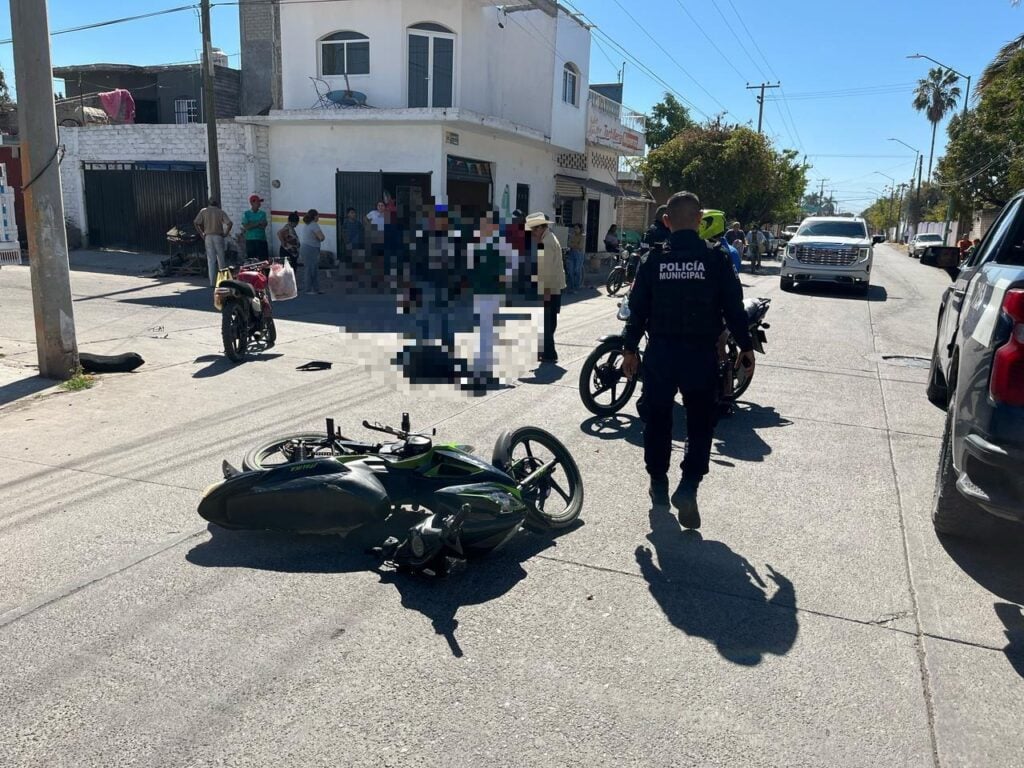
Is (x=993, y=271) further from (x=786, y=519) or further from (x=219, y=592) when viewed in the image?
(x=219, y=592)

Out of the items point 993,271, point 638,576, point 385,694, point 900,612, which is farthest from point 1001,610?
point 385,694

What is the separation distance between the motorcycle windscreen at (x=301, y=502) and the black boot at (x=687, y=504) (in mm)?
1659

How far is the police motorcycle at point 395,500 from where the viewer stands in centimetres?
389

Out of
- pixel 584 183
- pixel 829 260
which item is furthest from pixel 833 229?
pixel 584 183

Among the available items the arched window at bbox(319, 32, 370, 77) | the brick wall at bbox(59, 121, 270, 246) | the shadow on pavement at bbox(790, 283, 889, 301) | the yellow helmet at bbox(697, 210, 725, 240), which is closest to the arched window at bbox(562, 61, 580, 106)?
the arched window at bbox(319, 32, 370, 77)

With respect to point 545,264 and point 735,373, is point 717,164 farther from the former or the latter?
point 545,264

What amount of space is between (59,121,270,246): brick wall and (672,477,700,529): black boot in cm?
1786

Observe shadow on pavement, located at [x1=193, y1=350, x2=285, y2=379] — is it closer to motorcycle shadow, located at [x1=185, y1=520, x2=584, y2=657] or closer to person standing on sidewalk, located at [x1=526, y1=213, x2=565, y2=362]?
person standing on sidewalk, located at [x1=526, y1=213, x2=565, y2=362]

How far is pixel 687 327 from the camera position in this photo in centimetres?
445

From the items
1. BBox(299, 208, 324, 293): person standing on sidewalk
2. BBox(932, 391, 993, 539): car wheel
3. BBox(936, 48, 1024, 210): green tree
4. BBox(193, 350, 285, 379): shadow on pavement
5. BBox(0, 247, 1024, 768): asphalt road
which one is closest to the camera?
BBox(0, 247, 1024, 768): asphalt road

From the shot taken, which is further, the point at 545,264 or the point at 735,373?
the point at 735,373

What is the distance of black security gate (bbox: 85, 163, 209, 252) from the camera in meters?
21.5

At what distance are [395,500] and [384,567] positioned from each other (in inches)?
14.2

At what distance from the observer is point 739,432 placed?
6.83 metres
